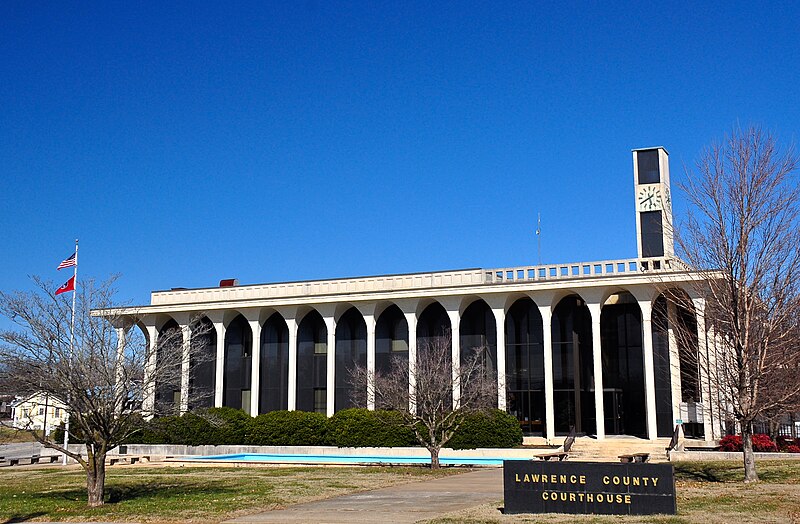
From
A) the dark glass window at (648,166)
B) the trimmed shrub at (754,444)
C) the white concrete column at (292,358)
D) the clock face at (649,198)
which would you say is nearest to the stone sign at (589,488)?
the trimmed shrub at (754,444)

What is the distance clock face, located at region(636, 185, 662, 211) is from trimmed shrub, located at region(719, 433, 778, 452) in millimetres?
13746

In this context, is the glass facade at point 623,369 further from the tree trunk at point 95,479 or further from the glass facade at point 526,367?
the tree trunk at point 95,479

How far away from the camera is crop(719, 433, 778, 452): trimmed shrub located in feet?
107

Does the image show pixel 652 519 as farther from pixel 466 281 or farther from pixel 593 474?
pixel 466 281

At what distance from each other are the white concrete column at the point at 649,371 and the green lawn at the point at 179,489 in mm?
15088

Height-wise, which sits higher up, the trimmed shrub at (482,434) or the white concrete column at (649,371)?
the white concrete column at (649,371)

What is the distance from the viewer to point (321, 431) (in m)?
42.3

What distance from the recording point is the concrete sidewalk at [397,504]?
1695 cm

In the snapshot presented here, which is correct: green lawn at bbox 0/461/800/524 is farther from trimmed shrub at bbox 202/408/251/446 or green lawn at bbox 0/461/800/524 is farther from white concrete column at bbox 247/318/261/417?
white concrete column at bbox 247/318/261/417

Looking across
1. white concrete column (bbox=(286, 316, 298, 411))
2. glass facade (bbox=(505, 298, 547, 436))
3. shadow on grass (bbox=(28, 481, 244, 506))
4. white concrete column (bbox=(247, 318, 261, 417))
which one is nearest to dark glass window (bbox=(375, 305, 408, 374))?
white concrete column (bbox=(286, 316, 298, 411))

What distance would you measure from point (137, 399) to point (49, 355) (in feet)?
9.07

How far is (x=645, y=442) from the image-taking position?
129ft

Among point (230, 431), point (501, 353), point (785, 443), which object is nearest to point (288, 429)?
point (230, 431)

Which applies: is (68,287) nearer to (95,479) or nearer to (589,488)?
(95,479)
